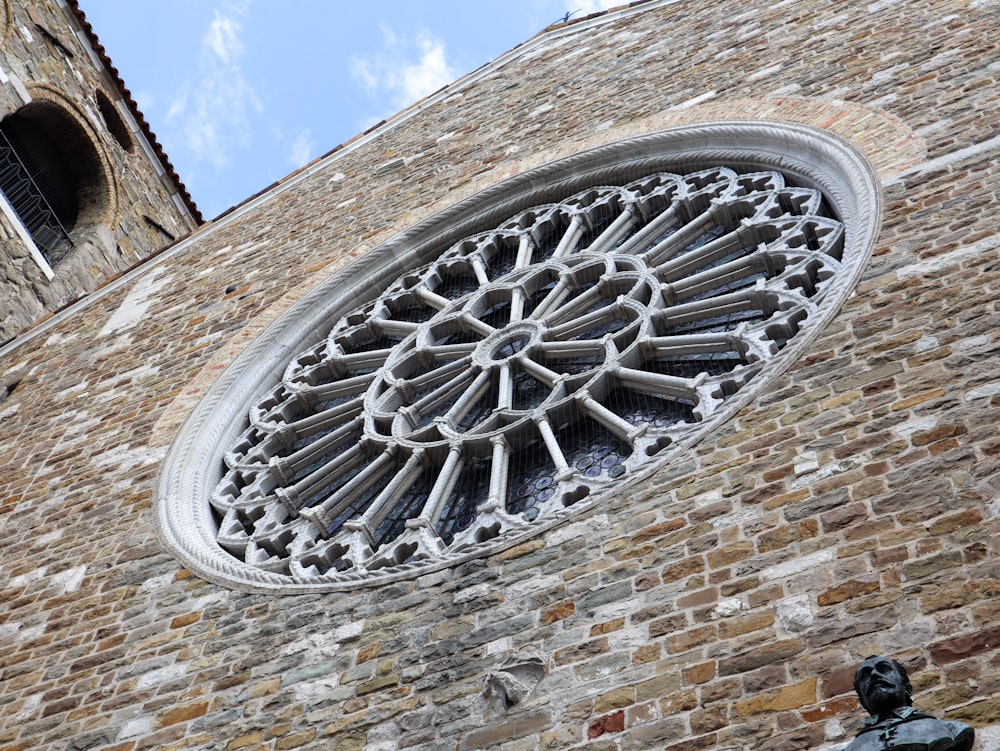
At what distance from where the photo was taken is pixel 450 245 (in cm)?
861

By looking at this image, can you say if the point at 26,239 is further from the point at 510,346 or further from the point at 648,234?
the point at 648,234

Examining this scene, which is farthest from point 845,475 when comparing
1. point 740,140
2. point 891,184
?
point 740,140

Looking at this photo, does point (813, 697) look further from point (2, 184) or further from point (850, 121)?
point (2, 184)

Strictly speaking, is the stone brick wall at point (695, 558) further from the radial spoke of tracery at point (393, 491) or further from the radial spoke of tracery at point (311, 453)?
the radial spoke of tracery at point (311, 453)

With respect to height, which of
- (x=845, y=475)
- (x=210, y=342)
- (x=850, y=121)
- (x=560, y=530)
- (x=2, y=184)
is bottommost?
(x=845, y=475)

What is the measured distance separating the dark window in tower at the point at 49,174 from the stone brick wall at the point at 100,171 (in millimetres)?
91

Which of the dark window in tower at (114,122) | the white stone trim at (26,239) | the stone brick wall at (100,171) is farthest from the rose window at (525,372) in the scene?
the dark window in tower at (114,122)

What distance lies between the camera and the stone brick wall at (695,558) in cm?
431

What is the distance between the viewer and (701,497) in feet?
16.9

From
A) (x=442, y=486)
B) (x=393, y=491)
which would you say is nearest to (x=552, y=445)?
(x=442, y=486)

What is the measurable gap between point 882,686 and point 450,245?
18.6ft

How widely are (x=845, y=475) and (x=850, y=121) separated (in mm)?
2758

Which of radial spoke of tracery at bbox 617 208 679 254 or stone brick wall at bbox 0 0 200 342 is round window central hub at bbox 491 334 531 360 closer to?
radial spoke of tracery at bbox 617 208 679 254

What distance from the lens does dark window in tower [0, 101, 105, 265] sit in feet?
42.5
